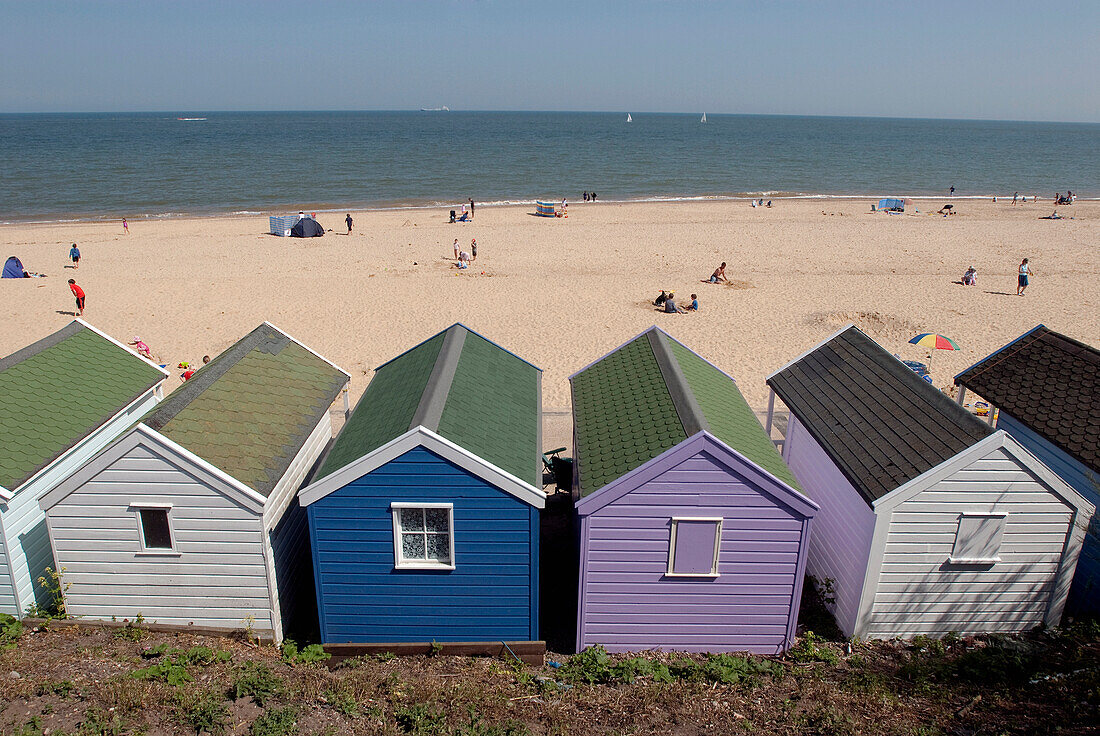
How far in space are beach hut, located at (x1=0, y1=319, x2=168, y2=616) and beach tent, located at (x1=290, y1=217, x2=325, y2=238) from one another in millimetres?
29623

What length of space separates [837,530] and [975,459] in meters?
2.44

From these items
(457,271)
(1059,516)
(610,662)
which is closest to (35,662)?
(610,662)

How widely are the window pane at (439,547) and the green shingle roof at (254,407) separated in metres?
2.39

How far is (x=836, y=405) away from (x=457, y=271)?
2473 centimetres

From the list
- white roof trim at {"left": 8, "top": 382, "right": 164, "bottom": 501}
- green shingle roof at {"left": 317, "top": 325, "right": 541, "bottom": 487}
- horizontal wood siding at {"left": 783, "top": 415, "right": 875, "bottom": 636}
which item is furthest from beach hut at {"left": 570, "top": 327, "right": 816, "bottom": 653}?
white roof trim at {"left": 8, "top": 382, "right": 164, "bottom": 501}

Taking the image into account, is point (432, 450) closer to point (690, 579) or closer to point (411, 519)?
point (411, 519)

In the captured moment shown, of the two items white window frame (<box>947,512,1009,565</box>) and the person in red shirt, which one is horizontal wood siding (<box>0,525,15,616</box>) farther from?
the person in red shirt

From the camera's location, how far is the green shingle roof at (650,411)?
1012 centimetres

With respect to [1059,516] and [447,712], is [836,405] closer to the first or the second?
[1059,516]

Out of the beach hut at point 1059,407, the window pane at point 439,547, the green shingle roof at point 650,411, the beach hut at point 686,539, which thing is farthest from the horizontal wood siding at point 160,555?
the beach hut at point 1059,407

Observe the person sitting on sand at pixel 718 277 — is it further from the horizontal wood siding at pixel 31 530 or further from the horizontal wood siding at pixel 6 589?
the horizontal wood siding at pixel 6 589

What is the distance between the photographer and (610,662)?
33.0 feet

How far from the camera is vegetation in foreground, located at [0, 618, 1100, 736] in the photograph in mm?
8305

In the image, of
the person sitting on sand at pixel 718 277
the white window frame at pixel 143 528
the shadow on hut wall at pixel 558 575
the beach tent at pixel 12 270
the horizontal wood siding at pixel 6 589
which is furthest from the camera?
the person sitting on sand at pixel 718 277
